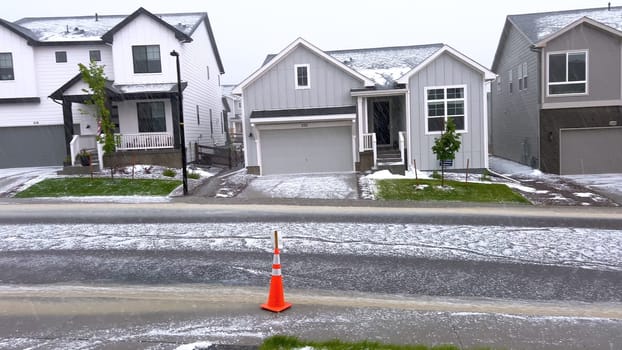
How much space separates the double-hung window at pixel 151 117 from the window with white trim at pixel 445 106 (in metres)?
12.8

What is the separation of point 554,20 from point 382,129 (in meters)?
10.0

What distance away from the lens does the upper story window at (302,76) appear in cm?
2152

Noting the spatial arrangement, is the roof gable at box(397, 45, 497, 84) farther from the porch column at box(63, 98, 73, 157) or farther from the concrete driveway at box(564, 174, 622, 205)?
the porch column at box(63, 98, 73, 157)

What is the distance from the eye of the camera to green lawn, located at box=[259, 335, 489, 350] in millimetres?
4703

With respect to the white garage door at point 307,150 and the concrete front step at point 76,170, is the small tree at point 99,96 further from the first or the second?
the white garage door at point 307,150

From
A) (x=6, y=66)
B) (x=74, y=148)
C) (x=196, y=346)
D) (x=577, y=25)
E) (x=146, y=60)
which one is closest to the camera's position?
(x=196, y=346)

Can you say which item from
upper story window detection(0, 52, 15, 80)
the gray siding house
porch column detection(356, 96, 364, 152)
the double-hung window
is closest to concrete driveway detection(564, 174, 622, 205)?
the gray siding house

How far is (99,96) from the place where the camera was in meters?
21.3

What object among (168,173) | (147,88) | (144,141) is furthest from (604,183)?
(147,88)

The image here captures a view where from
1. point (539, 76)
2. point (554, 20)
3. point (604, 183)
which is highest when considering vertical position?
point (554, 20)

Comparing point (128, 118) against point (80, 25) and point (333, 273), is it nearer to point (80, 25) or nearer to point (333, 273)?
point (80, 25)

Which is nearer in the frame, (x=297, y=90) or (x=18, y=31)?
(x=297, y=90)

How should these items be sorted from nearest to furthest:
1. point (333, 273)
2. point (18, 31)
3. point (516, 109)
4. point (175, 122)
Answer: point (333, 273) → point (175, 122) → point (18, 31) → point (516, 109)

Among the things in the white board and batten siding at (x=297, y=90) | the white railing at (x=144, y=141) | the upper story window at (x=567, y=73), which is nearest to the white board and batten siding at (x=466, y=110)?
the white board and batten siding at (x=297, y=90)
